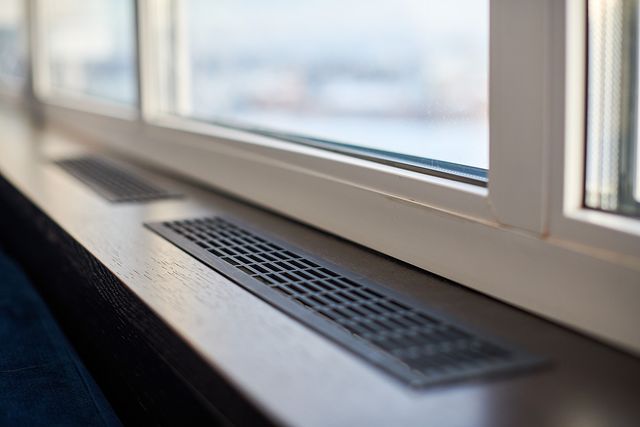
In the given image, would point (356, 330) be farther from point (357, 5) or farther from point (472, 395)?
point (357, 5)

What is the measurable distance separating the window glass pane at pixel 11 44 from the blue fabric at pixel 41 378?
2.91 metres

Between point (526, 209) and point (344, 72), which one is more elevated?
point (344, 72)

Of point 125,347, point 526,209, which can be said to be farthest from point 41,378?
point 526,209

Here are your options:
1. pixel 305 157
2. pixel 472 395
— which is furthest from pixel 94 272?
pixel 472 395

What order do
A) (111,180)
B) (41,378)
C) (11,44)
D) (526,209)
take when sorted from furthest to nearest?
(11,44), (111,180), (41,378), (526,209)

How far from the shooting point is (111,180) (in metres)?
1.84

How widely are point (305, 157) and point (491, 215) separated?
0.47 metres

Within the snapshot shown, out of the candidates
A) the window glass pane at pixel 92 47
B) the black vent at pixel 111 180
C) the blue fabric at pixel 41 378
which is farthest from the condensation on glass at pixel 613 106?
the window glass pane at pixel 92 47

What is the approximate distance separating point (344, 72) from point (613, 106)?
109cm

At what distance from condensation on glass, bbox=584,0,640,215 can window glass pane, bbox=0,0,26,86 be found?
3.50m

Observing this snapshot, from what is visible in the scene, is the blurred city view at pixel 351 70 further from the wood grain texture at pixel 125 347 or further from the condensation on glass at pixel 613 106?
the wood grain texture at pixel 125 347

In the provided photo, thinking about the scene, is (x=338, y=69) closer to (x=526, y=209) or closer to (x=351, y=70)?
(x=351, y=70)

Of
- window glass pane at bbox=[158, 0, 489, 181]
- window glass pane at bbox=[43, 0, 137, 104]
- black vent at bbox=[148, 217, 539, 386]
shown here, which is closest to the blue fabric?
black vent at bbox=[148, 217, 539, 386]

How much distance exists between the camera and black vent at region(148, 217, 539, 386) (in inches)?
28.9
